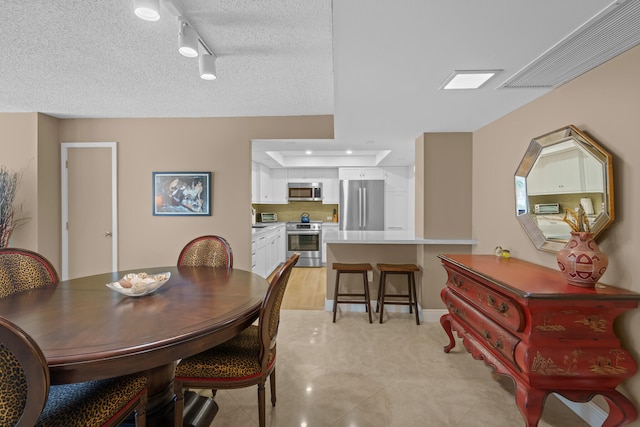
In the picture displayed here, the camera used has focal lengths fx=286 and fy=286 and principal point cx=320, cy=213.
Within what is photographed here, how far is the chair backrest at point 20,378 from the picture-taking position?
874mm

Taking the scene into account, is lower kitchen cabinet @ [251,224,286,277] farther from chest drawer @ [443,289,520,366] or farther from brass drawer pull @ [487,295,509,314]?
brass drawer pull @ [487,295,509,314]

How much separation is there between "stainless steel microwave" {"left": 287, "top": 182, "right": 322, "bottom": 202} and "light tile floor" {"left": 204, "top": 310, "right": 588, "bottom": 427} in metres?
3.50

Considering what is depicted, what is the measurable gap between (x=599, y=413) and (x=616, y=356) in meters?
0.51

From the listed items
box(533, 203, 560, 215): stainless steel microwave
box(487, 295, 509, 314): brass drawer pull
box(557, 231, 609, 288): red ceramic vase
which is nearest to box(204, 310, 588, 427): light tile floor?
box(487, 295, 509, 314): brass drawer pull

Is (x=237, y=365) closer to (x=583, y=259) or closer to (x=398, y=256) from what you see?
(x=583, y=259)

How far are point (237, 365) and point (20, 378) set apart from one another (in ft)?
2.64

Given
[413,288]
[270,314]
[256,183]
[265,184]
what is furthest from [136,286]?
[265,184]

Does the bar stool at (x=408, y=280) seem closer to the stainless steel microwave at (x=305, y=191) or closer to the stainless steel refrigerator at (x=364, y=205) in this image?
the stainless steel refrigerator at (x=364, y=205)

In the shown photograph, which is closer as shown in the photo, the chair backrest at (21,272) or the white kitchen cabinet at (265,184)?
the chair backrest at (21,272)

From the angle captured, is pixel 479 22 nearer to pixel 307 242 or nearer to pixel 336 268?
pixel 336 268

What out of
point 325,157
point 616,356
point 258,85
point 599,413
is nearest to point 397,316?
point 599,413

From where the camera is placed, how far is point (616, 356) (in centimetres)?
143

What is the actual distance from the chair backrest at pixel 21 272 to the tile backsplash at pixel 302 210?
182 inches

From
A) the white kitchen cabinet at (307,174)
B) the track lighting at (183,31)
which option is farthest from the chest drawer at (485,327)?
the white kitchen cabinet at (307,174)
